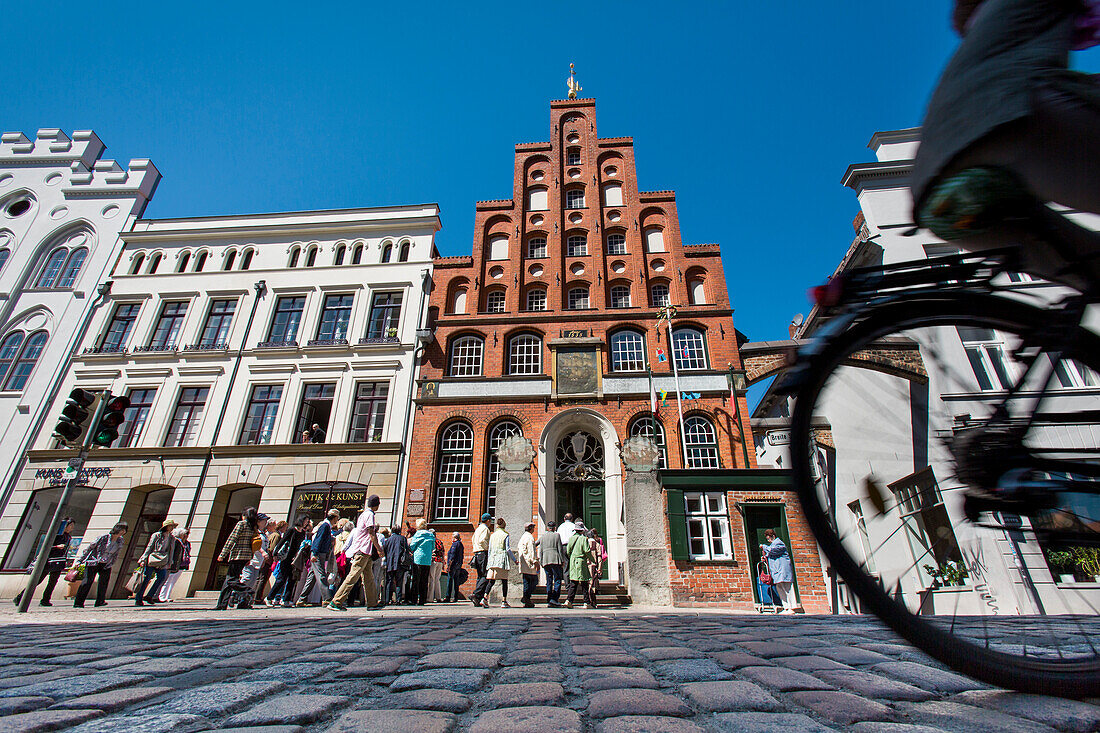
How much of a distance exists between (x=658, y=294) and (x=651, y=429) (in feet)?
18.2

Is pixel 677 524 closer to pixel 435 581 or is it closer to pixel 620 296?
pixel 435 581

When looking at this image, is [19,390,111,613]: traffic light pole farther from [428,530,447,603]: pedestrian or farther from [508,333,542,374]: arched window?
[508,333,542,374]: arched window

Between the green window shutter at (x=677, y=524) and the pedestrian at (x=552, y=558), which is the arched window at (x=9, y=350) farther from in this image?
the green window shutter at (x=677, y=524)

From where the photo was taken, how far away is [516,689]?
6.06 feet

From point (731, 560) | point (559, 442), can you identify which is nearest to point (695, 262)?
point (559, 442)

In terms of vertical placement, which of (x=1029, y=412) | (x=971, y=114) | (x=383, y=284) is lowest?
(x=1029, y=412)

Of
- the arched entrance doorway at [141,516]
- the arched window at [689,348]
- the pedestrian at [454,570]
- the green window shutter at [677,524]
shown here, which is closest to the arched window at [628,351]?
the arched window at [689,348]

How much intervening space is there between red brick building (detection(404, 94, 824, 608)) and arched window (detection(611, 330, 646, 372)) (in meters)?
0.05

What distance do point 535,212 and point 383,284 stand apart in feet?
22.4

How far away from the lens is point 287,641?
340cm

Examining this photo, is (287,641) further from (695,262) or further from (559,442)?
(695,262)

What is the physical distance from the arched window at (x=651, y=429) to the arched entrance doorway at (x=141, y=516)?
50.4 ft

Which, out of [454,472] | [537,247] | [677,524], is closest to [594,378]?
[454,472]

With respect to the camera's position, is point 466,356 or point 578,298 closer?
point 466,356
